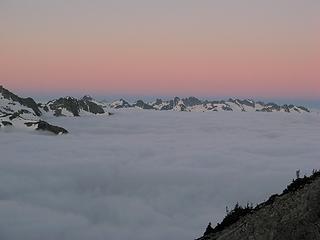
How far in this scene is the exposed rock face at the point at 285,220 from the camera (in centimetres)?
1654

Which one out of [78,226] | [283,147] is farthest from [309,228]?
[283,147]

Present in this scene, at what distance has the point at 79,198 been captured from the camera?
409 ft

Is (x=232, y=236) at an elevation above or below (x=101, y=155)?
above

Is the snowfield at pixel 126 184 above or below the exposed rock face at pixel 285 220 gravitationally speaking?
below

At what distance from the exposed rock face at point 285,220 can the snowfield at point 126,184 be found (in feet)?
244

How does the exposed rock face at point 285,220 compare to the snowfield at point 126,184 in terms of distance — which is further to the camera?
the snowfield at point 126,184

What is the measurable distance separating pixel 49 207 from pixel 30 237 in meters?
25.9

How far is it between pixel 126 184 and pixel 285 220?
12711cm

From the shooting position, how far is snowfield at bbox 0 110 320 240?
324 ft

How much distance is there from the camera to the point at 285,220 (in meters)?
17.3

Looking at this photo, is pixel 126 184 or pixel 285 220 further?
pixel 126 184

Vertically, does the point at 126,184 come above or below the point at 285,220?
below

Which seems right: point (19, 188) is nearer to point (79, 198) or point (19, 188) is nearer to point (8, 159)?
point (79, 198)

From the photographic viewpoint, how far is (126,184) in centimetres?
14238
